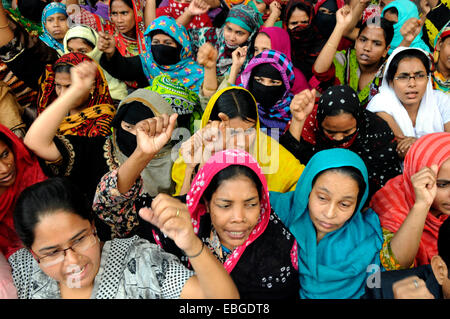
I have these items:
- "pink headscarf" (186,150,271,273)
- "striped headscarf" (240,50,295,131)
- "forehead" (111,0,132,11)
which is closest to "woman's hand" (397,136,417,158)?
"striped headscarf" (240,50,295,131)

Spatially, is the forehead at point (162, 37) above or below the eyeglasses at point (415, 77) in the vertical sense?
above

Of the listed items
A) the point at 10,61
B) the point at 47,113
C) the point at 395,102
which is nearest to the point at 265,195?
the point at 47,113

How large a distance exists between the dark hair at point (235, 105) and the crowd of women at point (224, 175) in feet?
0.05

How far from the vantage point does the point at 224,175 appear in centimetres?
151

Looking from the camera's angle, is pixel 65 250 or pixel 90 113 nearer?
pixel 65 250

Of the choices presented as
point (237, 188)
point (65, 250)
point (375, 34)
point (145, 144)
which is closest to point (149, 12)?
point (375, 34)

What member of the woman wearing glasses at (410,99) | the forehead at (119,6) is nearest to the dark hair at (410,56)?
the woman wearing glasses at (410,99)

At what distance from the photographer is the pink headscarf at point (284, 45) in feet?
10.6

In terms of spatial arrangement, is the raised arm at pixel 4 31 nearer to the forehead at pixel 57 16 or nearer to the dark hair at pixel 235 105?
the forehead at pixel 57 16

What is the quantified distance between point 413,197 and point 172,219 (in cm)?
140

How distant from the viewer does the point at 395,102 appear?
267 centimetres

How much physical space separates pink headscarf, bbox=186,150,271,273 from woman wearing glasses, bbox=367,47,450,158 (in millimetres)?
1560

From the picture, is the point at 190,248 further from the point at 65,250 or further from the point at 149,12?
the point at 149,12

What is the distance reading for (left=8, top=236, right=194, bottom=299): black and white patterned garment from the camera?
1272 mm
